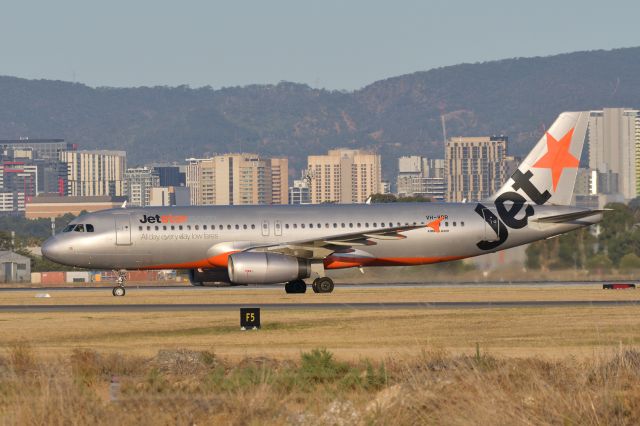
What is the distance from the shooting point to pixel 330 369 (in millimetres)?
22094

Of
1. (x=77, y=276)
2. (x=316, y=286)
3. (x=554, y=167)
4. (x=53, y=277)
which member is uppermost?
(x=554, y=167)

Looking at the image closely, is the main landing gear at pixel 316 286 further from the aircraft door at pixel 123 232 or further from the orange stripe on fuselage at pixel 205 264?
the aircraft door at pixel 123 232

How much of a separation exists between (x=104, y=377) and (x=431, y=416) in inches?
268

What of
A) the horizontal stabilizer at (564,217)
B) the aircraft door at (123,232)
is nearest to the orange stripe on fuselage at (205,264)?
the aircraft door at (123,232)

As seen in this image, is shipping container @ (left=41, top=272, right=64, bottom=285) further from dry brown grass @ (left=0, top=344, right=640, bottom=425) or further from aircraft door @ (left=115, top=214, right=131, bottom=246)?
dry brown grass @ (left=0, top=344, right=640, bottom=425)

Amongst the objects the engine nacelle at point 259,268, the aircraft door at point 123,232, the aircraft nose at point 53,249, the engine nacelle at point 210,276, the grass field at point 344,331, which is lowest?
the grass field at point 344,331

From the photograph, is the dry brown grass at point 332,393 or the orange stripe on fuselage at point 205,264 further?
the orange stripe on fuselage at point 205,264

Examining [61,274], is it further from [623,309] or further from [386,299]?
[623,309]

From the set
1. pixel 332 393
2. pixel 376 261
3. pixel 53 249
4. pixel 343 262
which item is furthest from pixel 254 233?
pixel 332 393

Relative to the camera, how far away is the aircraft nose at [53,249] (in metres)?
53.8

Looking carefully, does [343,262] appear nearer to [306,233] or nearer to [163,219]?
[306,233]

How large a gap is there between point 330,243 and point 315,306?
834 cm

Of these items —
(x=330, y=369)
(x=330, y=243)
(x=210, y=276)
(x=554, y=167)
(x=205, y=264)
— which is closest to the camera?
(x=330, y=369)

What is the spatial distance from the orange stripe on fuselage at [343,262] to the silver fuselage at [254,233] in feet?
0.14
